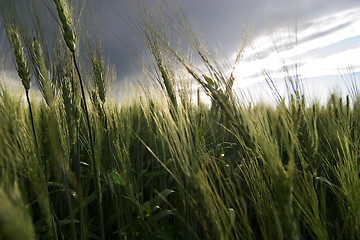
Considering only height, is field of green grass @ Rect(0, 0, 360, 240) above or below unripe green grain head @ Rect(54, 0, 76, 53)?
below

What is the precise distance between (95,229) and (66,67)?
99 cm

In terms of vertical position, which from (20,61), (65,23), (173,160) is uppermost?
(65,23)

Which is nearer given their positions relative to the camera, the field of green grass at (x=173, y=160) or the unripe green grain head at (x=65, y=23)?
the field of green grass at (x=173, y=160)

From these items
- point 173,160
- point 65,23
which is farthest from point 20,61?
point 173,160

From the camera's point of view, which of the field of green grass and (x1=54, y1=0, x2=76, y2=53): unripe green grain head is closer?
the field of green grass

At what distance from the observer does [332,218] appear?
186cm

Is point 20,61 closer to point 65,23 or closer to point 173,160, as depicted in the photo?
point 65,23

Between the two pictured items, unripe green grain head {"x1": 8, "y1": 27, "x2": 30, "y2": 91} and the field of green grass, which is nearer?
the field of green grass

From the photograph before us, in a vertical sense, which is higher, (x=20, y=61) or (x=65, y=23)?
(x=65, y=23)

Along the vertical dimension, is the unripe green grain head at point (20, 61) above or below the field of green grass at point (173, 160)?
above

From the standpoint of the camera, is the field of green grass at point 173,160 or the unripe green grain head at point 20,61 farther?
the unripe green grain head at point 20,61

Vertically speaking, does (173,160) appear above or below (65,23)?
below

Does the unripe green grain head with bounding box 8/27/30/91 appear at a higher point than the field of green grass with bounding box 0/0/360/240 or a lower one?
higher

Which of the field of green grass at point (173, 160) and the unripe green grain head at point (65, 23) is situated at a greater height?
the unripe green grain head at point (65, 23)
